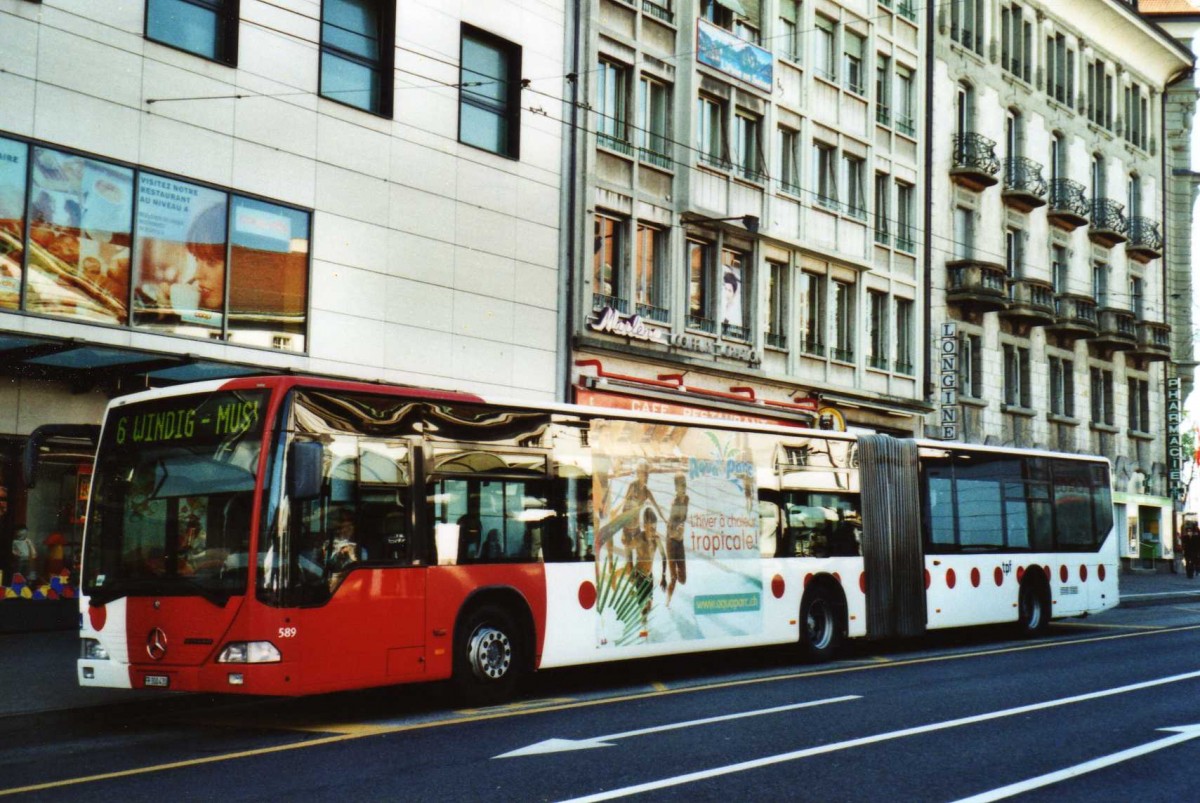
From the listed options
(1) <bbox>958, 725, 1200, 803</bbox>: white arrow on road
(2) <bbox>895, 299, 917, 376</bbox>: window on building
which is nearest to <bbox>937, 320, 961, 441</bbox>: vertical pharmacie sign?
(2) <bbox>895, 299, 917, 376</bbox>: window on building

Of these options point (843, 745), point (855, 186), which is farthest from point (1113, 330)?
point (843, 745)

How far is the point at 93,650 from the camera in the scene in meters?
12.6

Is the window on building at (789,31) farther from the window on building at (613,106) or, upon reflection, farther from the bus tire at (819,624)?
the bus tire at (819,624)

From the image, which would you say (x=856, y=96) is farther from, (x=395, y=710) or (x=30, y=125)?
(x=395, y=710)

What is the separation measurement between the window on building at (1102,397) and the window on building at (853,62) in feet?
55.0

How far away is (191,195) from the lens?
810 inches

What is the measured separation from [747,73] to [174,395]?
21.7 m

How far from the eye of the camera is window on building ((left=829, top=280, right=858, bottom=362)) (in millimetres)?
36159

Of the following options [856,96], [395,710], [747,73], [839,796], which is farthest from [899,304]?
[839,796]

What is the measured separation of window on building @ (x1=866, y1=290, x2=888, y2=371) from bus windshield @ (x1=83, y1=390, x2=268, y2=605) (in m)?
27.0

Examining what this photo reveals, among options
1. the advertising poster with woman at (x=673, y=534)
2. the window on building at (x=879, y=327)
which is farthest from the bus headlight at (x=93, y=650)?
the window on building at (x=879, y=327)

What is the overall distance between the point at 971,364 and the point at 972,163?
5535 millimetres

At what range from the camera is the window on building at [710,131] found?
3073 centimetres

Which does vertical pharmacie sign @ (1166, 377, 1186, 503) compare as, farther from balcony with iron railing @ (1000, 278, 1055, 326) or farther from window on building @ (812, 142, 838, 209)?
window on building @ (812, 142, 838, 209)
